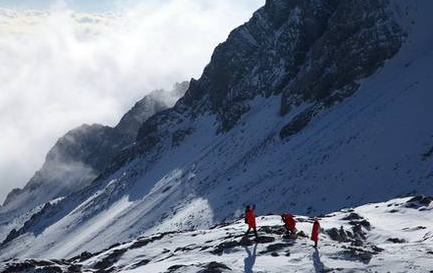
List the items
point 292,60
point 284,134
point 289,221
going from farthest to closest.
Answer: point 292,60 < point 284,134 < point 289,221

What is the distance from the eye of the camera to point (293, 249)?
110 ft

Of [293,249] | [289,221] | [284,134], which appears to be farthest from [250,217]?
[284,134]

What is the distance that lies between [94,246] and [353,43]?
53.3 meters

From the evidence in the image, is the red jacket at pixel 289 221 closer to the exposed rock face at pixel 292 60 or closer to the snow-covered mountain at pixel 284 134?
the snow-covered mountain at pixel 284 134

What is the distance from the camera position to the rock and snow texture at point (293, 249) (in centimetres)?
3122

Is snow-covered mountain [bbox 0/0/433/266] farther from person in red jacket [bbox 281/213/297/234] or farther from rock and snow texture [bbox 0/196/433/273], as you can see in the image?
person in red jacket [bbox 281/213/297/234]

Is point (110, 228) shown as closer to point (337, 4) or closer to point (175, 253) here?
point (337, 4)

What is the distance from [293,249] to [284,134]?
6618 cm

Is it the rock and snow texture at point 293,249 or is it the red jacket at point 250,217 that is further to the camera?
the red jacket at point 250,217

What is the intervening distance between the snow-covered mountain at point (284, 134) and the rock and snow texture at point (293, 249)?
63.8 feet

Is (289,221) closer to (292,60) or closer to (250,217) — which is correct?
(250,217)

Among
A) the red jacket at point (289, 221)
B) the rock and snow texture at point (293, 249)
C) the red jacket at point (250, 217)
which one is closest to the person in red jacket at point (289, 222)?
the red jacket at point (289, 221)

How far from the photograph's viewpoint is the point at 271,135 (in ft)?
340

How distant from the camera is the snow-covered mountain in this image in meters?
76.5
